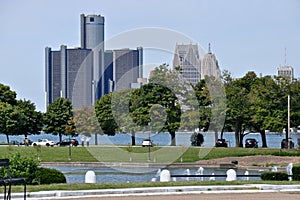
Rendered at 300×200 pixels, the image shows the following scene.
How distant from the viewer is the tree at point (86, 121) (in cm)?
9694

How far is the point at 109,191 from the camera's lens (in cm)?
2266

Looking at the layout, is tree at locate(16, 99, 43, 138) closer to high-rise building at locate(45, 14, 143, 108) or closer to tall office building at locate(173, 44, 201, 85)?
high-rise building at locate(45, 14, 143, 108)

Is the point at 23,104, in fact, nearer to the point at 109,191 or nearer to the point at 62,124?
the point at 62,124

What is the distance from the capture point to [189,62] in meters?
80.4

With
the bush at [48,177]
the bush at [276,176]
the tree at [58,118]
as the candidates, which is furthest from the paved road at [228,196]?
the tree at [58,118]

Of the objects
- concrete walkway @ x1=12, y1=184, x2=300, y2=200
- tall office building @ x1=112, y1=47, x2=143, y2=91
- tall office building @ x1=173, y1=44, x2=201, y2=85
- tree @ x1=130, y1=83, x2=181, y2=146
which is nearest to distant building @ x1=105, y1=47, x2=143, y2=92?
tall office building @ x1=112, y1=47, x2=143, y2=91

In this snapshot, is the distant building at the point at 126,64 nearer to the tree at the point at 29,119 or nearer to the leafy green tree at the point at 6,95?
the tree at the point at 29,119

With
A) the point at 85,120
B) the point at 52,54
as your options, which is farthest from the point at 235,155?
the point at 52,54

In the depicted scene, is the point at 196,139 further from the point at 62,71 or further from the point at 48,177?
the point at 48,177

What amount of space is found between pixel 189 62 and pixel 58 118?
90.0 ft

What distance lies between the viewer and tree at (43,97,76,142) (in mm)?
101312

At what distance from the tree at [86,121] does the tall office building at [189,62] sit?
16.3 m

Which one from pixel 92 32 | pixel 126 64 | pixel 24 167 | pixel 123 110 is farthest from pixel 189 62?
pixel 24 167

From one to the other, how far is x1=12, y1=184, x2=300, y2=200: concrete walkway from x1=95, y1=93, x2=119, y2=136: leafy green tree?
216 ft
